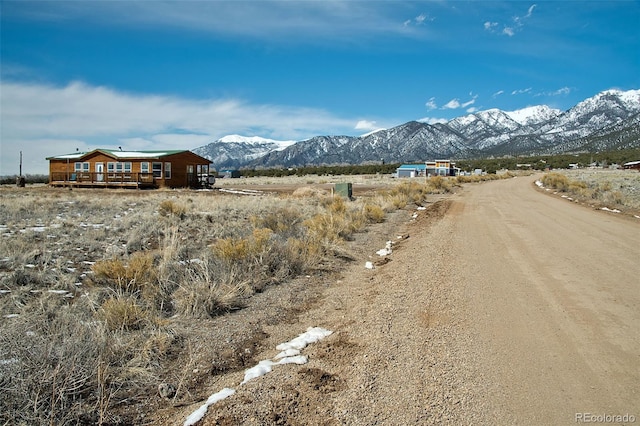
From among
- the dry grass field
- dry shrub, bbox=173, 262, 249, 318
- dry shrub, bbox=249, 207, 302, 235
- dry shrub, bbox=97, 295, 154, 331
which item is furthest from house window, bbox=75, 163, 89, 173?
dry shrub, bbox=97, 295, 154, 331

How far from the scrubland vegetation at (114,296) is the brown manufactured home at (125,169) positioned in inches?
946

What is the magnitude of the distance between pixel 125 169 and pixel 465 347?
1601 inches

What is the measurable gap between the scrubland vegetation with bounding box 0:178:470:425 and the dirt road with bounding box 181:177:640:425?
3.02 feet

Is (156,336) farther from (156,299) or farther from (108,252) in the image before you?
(108,252)

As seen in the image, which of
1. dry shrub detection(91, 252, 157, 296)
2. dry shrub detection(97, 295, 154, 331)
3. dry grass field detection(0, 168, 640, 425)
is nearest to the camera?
dry grass field detection(0, 168, 640, 425)

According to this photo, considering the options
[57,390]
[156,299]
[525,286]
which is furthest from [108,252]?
[525,286]

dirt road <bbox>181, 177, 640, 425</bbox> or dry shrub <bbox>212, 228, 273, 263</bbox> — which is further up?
dry shrub <bbox>212, 228, 273, 263</bbox>

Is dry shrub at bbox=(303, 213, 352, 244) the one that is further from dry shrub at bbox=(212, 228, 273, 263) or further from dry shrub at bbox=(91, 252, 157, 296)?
dry shrub at bbox=(91, 252, 157, 296)

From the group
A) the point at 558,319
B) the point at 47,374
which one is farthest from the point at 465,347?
the point at 47,374

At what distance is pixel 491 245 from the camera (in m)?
10.1

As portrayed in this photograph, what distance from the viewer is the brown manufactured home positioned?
38781 millimetres

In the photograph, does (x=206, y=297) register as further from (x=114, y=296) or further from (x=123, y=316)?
(x=114, y=296)

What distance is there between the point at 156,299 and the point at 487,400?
4.92 meters

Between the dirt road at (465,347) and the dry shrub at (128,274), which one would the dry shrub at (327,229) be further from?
the dry shrub at (128,274)
